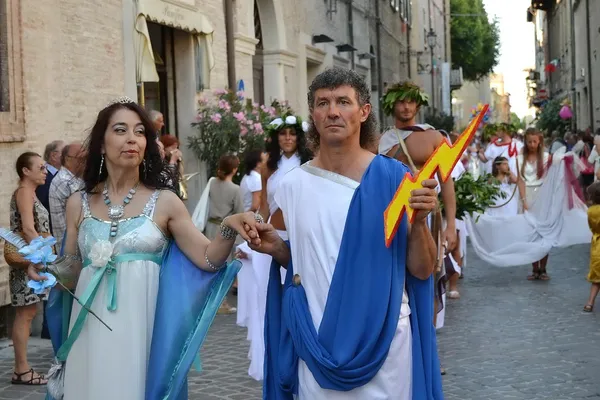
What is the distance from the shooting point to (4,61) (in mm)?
10562

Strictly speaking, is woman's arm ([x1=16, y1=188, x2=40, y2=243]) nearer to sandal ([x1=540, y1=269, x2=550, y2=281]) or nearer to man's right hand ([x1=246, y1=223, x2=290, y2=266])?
man's right hand ([x1=246, y1=223, x2=290, y2=266])

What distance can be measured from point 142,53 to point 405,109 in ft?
24.4

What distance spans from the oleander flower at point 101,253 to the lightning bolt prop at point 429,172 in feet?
4.37

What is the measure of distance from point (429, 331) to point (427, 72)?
46.6 metres

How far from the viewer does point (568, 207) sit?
13766 mm

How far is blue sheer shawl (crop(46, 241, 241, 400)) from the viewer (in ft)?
14.6

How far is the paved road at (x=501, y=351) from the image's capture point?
24.3 ft

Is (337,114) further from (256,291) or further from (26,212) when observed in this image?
(26,212)

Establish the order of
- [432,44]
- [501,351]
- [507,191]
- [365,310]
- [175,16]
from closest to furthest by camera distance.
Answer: [365,310] → [501,351] → [507,191] → [175,16] → [432,44]

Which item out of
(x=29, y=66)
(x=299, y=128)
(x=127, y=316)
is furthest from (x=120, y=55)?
(x=127, y=316)

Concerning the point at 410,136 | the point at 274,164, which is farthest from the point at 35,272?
the point at 274,164

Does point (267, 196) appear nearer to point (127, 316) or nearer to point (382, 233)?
point (127, 316)

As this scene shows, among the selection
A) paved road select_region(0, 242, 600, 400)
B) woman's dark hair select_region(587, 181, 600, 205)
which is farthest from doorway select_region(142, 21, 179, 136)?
woman's dark hair select_region(587, 181, 600, 205)

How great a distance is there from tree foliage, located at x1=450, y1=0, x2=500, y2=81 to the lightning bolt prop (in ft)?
234
